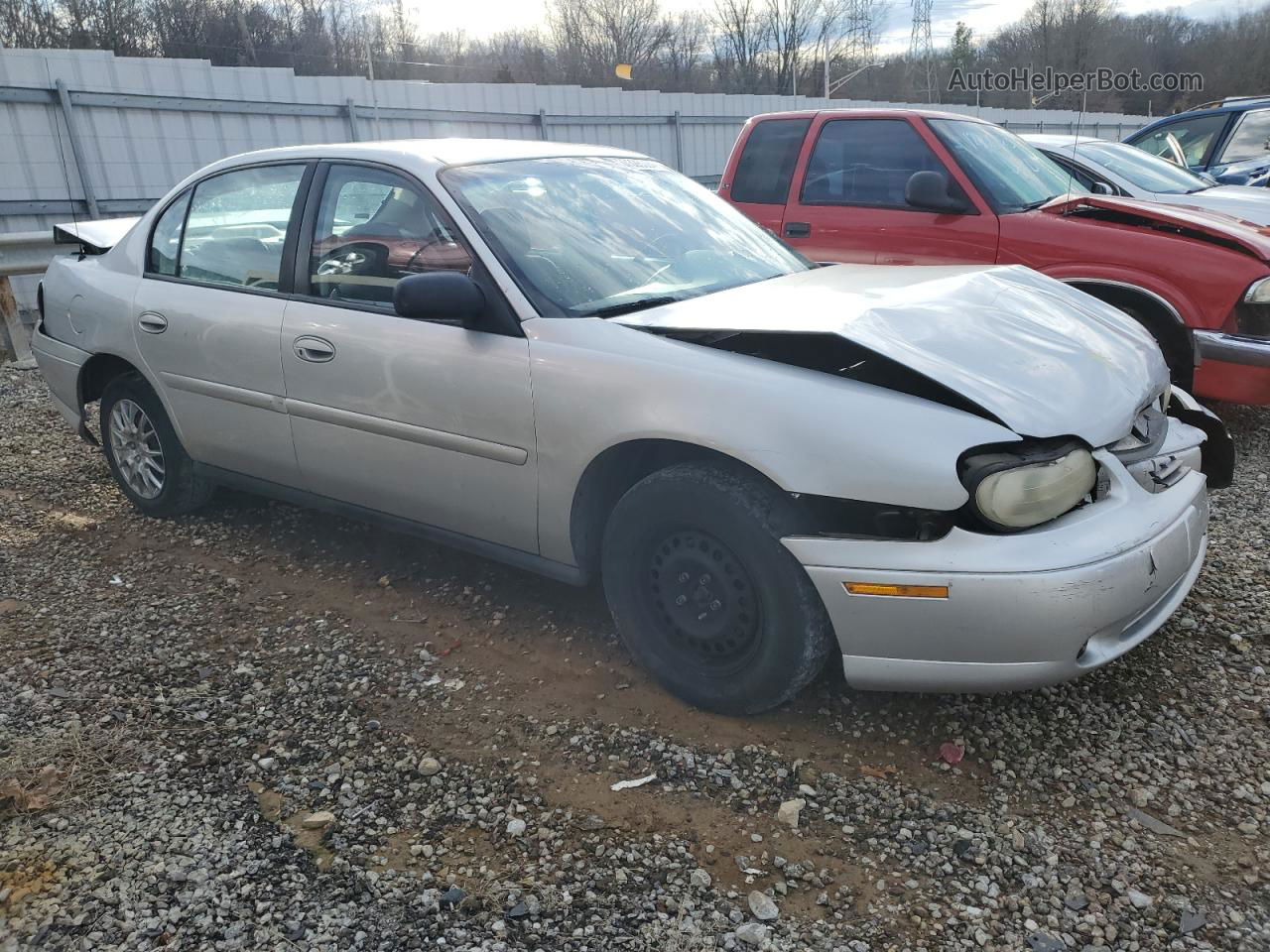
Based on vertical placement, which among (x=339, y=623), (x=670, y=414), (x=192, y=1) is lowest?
(x=339, y=623)

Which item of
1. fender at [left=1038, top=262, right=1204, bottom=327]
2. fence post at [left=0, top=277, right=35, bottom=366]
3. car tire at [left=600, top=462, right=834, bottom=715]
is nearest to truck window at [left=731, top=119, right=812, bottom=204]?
fender at [left=1038, top=262, right=1204, bottom=327]

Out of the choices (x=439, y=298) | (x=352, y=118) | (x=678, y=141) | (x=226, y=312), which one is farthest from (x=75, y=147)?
(x=678, y=141)

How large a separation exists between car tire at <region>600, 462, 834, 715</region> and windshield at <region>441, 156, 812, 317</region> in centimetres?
72

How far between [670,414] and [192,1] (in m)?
34.4

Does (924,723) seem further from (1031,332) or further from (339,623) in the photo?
(339,623)

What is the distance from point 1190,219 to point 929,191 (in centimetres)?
135

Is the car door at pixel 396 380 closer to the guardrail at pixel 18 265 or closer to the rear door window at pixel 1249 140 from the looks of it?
the guardrail at pixel 18 265

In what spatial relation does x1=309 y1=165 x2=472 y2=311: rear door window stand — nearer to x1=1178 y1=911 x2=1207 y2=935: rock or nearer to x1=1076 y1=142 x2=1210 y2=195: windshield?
x1=1178 y1=911 x2=1207 y2=935: rock

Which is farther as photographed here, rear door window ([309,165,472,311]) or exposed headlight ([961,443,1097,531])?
rear door window ([309,165,472,311])

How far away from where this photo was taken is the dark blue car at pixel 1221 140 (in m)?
9.68

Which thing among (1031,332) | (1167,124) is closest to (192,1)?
(1167,124)

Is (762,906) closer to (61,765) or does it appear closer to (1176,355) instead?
→ (61,765)

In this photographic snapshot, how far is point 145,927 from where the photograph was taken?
2.15 meters

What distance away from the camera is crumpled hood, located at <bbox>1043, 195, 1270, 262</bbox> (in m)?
4.91
